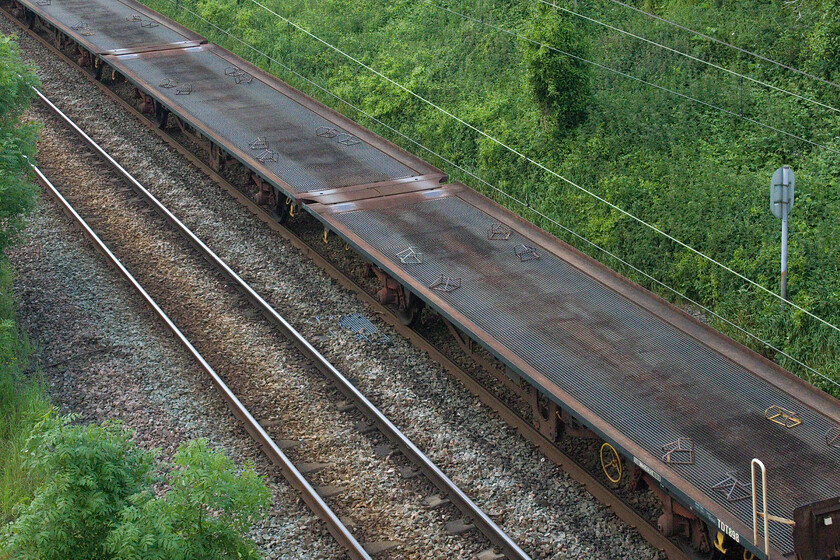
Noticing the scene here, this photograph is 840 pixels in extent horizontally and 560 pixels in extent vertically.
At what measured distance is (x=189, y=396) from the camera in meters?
11.6

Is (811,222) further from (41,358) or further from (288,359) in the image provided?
(41,358)

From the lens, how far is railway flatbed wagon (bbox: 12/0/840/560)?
27.3 ft

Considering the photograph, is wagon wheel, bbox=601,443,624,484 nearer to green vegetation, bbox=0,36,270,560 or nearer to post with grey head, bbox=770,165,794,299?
post with grey head, bbox=770,165,794,299

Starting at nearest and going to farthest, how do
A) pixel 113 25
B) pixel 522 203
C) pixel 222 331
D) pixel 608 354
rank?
1. pixel 608 354
2. pixel 222 331
3. pixel 522 203
4. pixel 113 25

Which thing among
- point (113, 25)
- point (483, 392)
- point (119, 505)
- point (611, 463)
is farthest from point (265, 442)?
point (113, 25)

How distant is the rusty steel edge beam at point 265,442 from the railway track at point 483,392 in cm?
257

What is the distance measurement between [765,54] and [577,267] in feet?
23.2

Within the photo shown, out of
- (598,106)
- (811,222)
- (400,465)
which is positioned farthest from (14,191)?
(811,222)

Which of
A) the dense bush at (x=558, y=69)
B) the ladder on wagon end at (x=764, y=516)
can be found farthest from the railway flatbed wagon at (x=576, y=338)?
the dense bush at (x=558, y=69)

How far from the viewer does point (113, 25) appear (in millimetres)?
23672

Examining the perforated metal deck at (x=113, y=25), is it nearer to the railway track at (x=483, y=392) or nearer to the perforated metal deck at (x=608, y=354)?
the railway track at (x=483, y=392)

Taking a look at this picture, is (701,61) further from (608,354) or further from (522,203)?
(608,354)

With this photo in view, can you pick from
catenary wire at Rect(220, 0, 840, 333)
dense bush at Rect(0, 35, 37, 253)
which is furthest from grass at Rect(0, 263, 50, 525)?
catenary wire at Rect(220, 0, 840, 333)

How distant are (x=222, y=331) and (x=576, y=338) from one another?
17.3 ft
